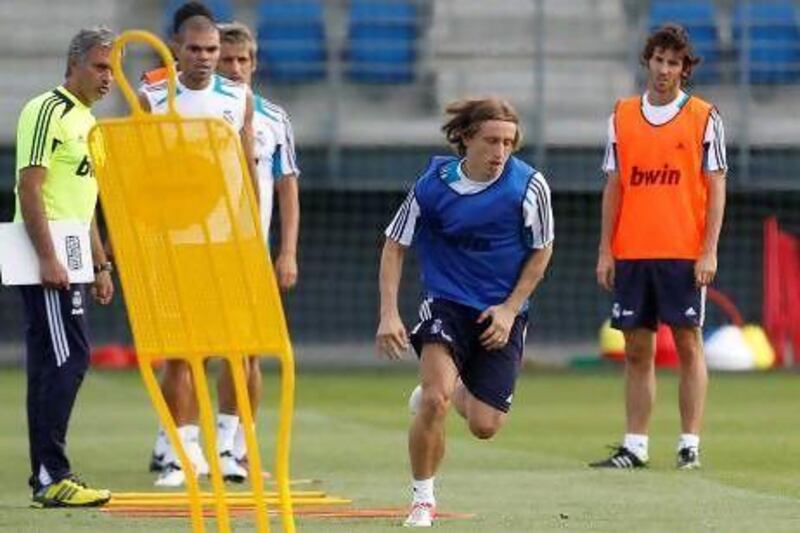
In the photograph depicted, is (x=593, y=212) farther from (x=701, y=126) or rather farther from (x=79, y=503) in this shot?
(x=79, y=503)

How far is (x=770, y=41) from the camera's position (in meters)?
25.2

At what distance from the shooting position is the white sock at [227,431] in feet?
40.3

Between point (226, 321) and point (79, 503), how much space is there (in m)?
3.47

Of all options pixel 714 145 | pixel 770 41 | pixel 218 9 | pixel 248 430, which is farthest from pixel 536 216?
pixel 218 9

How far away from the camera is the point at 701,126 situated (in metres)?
13.3

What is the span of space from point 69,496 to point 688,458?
3761 mm

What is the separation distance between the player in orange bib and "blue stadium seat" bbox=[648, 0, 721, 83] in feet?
38.3

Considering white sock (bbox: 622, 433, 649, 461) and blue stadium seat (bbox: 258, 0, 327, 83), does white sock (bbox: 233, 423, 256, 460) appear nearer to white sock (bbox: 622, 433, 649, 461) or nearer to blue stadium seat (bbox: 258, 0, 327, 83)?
white sock (bbox: 622, 433, 649, 461)

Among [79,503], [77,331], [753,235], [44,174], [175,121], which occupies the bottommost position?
[753,235]

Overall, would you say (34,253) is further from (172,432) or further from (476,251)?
(172,432)

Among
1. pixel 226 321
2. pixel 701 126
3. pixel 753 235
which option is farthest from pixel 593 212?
pixel 226 321

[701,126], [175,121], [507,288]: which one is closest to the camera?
[175,121]

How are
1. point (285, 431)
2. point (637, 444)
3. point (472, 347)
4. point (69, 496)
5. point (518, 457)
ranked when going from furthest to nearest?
point (518, 457)
point (637, 444)
point (69, 496)
point (472, 347)
point (285, 431)

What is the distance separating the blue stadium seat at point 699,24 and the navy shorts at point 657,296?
11800mm
